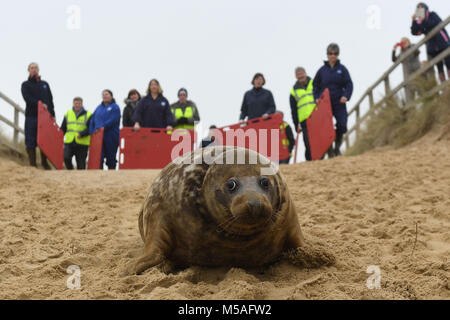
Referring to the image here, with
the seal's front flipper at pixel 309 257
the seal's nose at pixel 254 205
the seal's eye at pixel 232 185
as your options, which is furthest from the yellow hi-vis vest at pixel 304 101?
the seal's nose at pixel 254 205

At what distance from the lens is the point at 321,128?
866cm

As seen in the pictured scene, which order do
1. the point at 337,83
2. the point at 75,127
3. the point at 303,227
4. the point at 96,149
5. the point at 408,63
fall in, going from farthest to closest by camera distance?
the point at 408,63
the point at 75,127
the point at 96,149
the point at 337,83
the point at 303,227

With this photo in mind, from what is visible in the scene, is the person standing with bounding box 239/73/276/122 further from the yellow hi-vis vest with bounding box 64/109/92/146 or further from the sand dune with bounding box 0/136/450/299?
the yellow hi-vis vest with bounding box 64/109/92/146

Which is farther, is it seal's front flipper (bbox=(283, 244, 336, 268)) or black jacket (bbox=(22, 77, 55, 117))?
black jacket (bbox=(22, 77, 55, 117))

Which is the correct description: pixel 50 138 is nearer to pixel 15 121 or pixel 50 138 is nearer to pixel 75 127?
pixel 75 127

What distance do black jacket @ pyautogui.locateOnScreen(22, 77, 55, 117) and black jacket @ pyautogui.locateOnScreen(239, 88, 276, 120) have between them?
3.79 m

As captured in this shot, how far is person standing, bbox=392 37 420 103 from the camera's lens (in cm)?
1023

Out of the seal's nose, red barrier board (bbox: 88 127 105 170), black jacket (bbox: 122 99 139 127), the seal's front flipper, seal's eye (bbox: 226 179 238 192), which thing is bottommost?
the seal's front flipper

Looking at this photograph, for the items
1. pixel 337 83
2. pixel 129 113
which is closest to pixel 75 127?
pixel 129 113

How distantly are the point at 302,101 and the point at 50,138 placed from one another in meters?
4.82

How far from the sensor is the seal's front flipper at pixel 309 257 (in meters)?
3.13

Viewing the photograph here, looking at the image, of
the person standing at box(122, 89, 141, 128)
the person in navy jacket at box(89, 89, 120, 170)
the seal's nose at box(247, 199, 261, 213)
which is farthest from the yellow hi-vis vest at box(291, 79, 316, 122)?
the seal's nose at box(247, 199, 261, 213)
